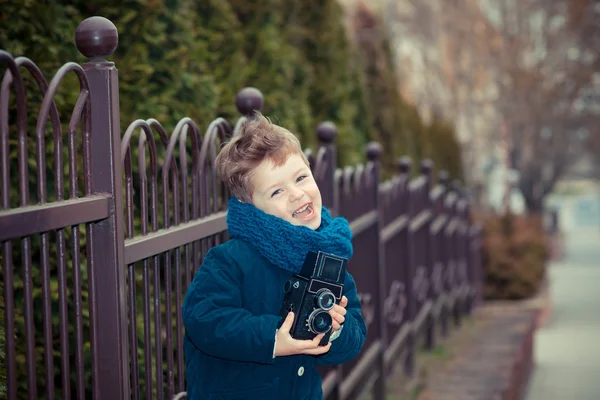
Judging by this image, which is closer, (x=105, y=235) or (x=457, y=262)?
(x=105, y=235)

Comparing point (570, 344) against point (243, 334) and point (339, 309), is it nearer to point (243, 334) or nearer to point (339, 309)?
point (339, 309)

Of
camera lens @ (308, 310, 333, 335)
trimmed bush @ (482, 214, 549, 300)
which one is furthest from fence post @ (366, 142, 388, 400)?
trimmed bush @ (482, 214, 549, 300)

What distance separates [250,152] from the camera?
6.88 feet

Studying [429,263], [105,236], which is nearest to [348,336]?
[105,236]

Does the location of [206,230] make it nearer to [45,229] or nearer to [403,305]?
[45,229]

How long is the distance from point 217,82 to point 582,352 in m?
5.66

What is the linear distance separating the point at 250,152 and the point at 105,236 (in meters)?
0.40

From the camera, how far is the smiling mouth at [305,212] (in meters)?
2.13

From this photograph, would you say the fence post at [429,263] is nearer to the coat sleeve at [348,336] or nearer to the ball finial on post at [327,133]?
the ball finial on post at [327,133]

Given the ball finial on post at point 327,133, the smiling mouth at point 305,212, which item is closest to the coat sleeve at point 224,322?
the smiling mouth at point 305,212

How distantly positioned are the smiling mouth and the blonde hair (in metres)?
0.12

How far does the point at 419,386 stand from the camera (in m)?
5.23

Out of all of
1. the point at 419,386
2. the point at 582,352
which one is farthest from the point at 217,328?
the point at 582,352

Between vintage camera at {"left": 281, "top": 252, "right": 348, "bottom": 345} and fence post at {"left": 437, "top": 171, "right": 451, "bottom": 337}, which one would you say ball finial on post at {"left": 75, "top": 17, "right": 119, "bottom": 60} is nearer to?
vintage camera at {"left": 281, "top": 252, "right": 348, "bottom": 345}
